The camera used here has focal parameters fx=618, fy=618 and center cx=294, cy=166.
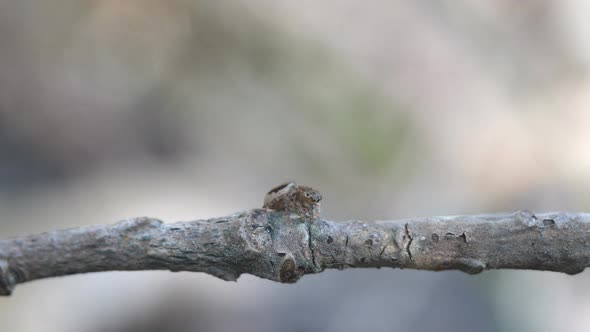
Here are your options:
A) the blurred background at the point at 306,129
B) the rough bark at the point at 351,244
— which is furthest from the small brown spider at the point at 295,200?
the blurred background at the point at 306,129

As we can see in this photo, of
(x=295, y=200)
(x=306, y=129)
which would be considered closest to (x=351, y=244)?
(x=295, y=200)

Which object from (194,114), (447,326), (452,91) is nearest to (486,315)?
(447,326)

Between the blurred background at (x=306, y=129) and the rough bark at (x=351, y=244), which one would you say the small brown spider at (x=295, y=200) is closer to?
the rough bark at (x=351, y=244)

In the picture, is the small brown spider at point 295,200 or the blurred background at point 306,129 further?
the blurred background at point 306,129

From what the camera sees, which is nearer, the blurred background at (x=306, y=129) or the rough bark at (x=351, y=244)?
the rough bark at (x=351, y=244)

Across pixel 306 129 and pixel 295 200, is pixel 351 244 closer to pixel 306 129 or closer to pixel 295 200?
pixel 295 200

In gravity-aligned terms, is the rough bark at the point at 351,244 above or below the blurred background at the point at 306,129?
below

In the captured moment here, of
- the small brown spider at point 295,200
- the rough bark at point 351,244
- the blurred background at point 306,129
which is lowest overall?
the rough bark at point 351,244

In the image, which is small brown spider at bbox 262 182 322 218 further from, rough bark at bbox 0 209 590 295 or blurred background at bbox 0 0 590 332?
blurred background at bbox 0 0 590 332
